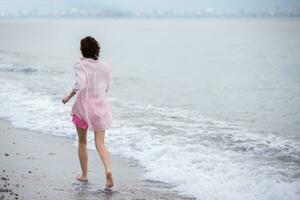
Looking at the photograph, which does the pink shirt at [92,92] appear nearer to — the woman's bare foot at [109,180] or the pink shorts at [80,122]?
the pink shorts at [80,122]

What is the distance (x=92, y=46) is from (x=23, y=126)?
196 inches

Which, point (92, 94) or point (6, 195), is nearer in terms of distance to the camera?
point (6, 195)

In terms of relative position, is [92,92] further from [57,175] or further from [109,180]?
[57,175]

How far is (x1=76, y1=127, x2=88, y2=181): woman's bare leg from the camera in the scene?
715 centimetres

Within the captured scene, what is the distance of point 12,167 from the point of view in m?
7.89

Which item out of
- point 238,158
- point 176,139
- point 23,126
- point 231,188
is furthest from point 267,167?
point 23,126

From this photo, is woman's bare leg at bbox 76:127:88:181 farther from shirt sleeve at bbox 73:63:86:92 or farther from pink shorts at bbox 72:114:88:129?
shirt sleeve at bbox 73:63:86:92

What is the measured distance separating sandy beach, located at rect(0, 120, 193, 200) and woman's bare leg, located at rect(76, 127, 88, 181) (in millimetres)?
118

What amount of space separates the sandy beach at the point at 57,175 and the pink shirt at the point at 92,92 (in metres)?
0.84

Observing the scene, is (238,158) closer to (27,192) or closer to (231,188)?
(231,188)

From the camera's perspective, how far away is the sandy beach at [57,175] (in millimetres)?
6754

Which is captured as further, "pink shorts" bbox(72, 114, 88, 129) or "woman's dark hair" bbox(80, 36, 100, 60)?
"pink shorts" bbox(72, 114, 88, 129)

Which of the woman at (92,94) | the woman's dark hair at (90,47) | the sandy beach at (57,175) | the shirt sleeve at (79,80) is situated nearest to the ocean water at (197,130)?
the sandy beach at (57,175)

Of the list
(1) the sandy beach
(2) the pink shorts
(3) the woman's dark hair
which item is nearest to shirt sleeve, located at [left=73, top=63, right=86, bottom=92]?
(3) the woman's dark hair
